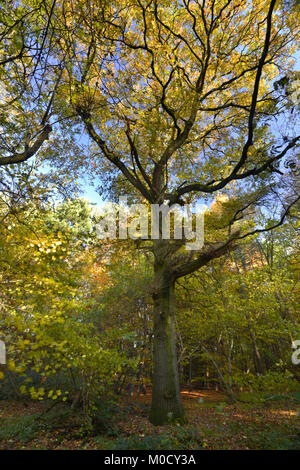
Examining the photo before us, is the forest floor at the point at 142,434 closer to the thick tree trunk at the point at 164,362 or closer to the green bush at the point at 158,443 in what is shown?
the green bush at the point at 158,443

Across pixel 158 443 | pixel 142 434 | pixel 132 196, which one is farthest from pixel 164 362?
pixel 132 196

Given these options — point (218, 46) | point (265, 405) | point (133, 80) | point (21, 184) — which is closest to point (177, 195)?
point (133, 80)

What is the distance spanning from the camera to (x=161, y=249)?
6.25 metres

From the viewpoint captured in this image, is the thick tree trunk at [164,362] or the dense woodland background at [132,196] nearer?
the dense woodland background at [132,196]

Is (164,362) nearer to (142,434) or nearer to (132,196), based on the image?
(142,434)

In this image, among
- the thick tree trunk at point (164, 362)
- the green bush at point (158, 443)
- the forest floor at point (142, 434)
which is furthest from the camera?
the thick tree trunk at point (164, 362)

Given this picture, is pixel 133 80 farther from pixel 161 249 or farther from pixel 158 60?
pixel 161 249

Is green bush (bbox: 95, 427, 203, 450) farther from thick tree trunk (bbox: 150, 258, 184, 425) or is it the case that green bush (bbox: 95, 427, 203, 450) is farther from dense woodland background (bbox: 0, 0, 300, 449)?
thick tree trunk (bbox: 150, 258, 184, 425)

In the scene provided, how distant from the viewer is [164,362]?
5055mm

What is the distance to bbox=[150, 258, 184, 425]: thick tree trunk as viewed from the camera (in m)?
4.69

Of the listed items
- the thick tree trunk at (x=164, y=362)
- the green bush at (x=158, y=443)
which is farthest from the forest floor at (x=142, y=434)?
the thick tree trunk at (x=164, y=362)

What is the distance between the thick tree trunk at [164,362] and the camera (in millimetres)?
4691
